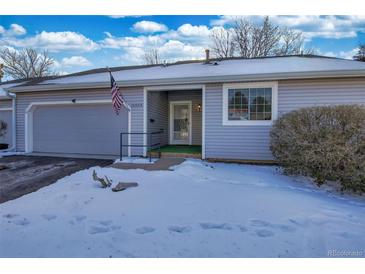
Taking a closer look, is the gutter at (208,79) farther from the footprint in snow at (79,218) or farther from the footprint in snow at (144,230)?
the footprint in snow at (144,230)

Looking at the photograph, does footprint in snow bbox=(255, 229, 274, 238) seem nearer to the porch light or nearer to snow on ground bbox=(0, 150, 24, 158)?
the porch light

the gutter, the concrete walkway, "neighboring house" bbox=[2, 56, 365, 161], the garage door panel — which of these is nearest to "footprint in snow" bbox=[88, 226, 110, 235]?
the concrete walkway

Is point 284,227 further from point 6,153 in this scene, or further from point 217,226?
point 6,153

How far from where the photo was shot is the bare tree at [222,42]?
2317 centimetres

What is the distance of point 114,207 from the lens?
152 inches

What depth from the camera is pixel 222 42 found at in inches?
930

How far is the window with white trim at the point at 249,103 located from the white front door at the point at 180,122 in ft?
10.0

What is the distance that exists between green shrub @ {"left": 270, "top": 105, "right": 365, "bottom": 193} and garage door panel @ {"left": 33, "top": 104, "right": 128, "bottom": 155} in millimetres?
5566

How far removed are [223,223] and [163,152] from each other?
5.34 meters

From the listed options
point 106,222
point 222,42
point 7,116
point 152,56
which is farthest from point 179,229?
point 152,56

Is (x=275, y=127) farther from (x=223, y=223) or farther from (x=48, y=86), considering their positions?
(x=48, y=86)

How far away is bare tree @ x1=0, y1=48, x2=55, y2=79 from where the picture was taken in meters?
27.1

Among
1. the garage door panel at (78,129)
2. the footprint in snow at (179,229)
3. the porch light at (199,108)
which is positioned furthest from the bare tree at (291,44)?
the footprint in snow at (179,229)
